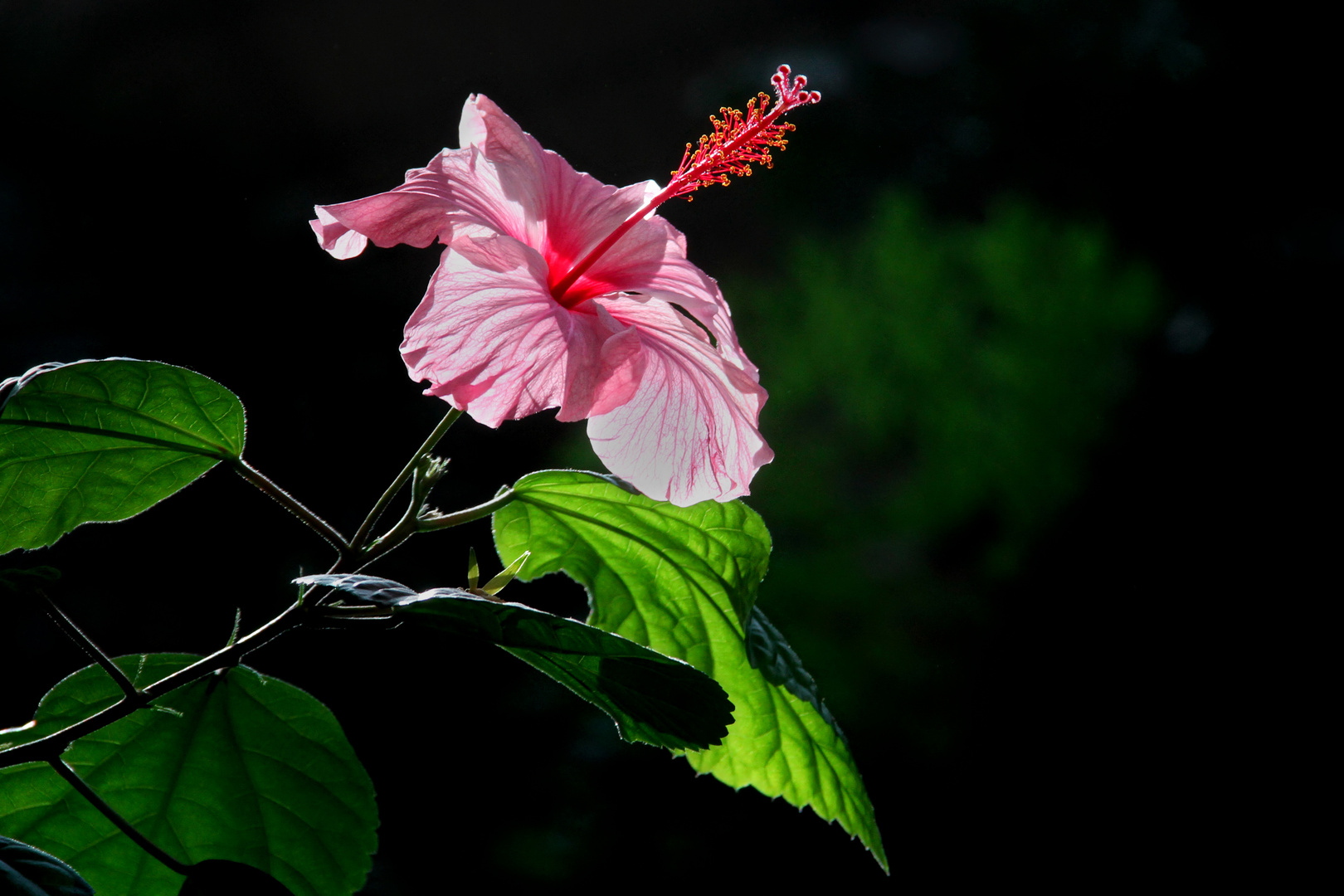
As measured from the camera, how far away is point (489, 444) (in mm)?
2162

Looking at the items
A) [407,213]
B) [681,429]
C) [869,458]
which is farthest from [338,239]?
[869,458]

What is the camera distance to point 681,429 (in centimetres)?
58

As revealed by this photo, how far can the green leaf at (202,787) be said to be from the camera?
61 cm

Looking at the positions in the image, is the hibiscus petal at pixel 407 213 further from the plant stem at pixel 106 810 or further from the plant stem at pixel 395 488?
the plant stem at pixel 106 810

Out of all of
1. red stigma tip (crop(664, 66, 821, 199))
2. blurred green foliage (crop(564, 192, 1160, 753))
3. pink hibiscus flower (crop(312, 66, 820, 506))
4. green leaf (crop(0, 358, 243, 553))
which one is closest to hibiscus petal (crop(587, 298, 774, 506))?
pink hibiscus flower (crop(312, 66, 820, 506))

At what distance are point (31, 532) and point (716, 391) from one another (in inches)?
15.6

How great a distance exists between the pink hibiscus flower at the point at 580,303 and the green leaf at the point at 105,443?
0.12 meters

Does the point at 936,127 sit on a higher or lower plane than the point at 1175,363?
higher

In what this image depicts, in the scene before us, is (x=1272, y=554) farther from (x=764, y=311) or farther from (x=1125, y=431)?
(x=764, y=311)

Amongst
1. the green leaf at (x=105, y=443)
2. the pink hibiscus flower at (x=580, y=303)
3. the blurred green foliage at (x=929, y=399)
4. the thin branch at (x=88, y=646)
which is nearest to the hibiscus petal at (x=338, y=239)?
the pink hibiscus flower at (x=580, y=303)

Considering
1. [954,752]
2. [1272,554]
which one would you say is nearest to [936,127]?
[1272,554]

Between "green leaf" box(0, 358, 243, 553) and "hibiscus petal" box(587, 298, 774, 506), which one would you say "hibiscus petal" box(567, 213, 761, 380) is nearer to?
"hibiscus petal" box(587, 298, 774, 506)

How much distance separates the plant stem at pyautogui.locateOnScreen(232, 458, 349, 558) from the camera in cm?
56

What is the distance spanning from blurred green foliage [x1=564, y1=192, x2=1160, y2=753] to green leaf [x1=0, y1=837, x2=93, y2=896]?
2.05 m
